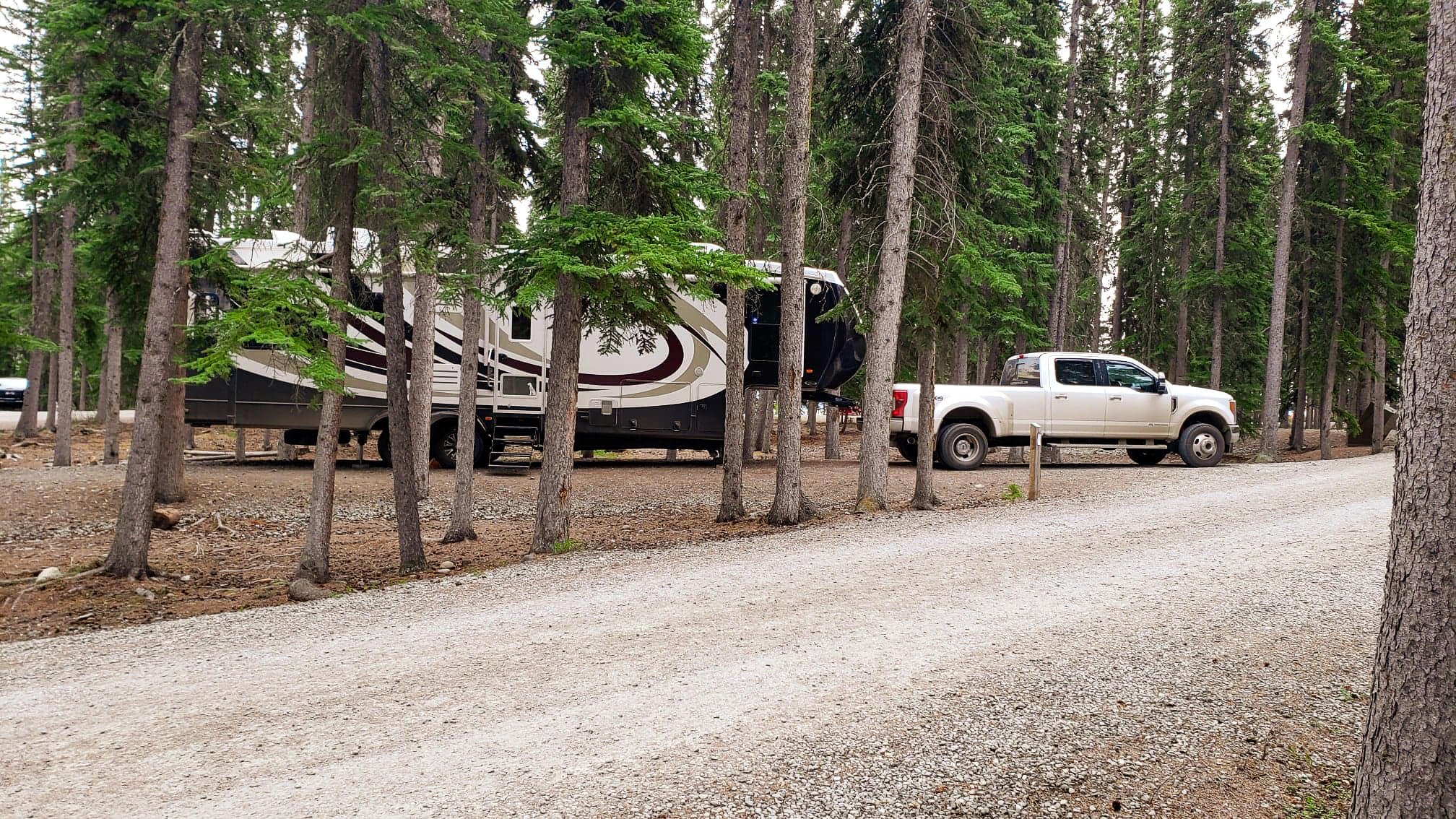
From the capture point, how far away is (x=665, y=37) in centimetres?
910

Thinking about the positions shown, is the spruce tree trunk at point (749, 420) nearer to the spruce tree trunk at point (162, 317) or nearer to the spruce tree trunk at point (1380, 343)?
the spruce tree trunk at point (162, 317)

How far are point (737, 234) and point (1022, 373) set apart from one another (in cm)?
798

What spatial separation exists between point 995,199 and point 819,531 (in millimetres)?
8865

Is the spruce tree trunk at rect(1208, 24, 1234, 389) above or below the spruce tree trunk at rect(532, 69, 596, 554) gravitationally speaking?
above

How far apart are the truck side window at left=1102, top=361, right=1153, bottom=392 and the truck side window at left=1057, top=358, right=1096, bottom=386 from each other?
0.28 m

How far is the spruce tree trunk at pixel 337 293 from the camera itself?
8.53 meters

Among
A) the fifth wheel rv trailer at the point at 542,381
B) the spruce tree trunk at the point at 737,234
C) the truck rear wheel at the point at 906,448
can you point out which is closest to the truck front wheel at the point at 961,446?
the truck rear wheel at the point at 906,448

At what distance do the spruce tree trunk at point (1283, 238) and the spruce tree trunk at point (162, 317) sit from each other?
19.6 metres

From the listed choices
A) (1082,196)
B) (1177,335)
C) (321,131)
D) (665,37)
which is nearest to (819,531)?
(665,37)

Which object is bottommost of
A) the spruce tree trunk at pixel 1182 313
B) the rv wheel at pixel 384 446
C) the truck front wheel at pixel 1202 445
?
the rv wheel at pixel 384 446

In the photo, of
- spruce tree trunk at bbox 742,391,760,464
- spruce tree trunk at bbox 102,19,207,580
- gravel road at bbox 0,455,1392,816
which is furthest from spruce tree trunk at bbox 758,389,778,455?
spruce tree trunk at bbox 102,19,207,580

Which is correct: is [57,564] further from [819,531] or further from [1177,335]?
[1177,335]

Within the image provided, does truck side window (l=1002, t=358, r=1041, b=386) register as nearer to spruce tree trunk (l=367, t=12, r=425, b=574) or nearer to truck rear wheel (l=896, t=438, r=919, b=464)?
truck rear wheel (l=896, t=438, r=919, b=464)

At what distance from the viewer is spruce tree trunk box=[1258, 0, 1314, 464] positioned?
1853 centimetres
